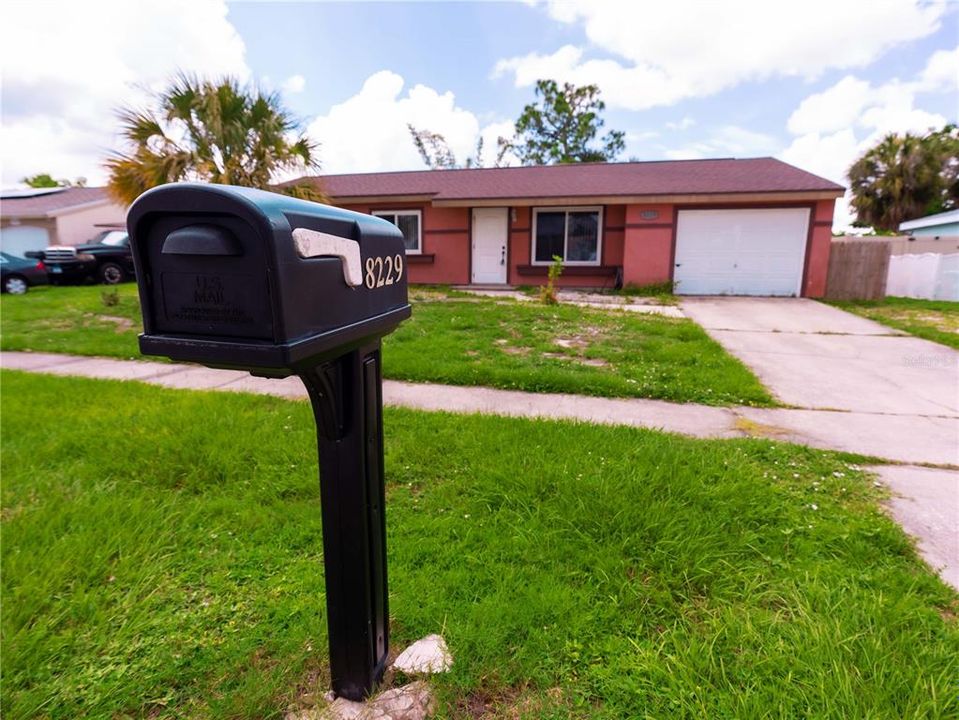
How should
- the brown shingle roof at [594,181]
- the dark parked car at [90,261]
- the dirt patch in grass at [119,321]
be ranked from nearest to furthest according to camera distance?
the dirt patch in grass at [119,321], the brown shingle roof at [594,181], the dark parked car at [90,261]

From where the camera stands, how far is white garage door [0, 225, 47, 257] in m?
20.3

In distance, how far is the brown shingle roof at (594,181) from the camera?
1284 centimetres

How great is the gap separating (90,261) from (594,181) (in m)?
14.5

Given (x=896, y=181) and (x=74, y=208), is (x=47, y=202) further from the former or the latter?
(x=896, y=181)

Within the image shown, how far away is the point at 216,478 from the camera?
299 cm

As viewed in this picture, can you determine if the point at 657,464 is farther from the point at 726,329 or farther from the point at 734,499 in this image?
the point at 726,329

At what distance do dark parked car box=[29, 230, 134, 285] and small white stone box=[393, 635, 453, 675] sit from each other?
15796 mm

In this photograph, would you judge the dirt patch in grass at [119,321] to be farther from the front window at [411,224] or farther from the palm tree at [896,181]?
the palm tree at [896,181]

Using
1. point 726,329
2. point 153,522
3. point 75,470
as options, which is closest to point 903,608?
point 153,522

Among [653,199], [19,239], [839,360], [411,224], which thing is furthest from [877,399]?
[19,239]

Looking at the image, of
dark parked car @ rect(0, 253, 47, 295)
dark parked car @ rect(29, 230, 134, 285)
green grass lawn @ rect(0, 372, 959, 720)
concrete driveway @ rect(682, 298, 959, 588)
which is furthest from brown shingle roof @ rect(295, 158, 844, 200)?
green grass lawn @ rect(0, 372, 959, 720)

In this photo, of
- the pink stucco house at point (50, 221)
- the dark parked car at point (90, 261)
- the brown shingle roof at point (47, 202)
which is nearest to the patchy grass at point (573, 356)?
the dark parked car at point (90, 261)

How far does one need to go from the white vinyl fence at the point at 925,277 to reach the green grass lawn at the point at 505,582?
13.6 metres

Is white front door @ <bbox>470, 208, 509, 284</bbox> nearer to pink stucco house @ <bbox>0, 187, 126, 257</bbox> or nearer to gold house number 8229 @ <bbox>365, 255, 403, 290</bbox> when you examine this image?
gold house number 8229 @ <bbox>365, 255, 403, 290</bbox>
